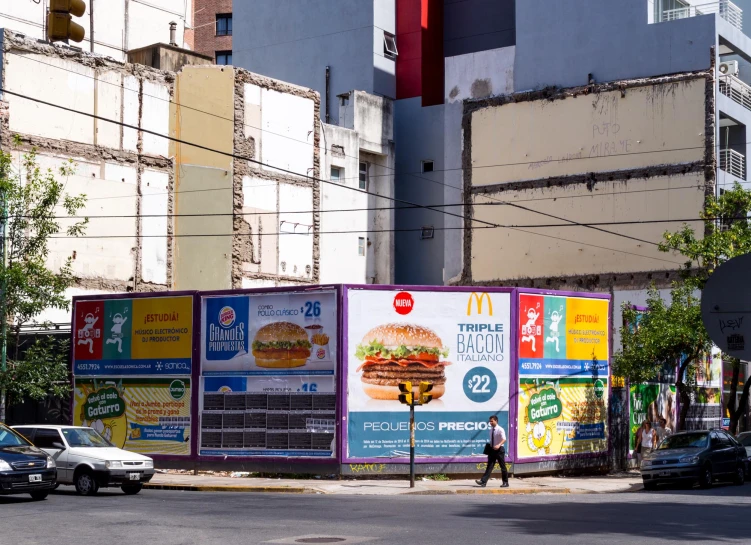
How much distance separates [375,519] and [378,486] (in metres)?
9.04

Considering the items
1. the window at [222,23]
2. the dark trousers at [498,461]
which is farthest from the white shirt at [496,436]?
the window at [222,23]

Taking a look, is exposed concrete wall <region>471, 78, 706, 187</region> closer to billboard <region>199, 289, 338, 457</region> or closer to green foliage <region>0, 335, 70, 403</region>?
billboard <region>199, 289, 338, 457</region>

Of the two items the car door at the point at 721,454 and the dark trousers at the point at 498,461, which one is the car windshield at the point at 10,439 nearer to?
the dark trousers at the point at 498,461

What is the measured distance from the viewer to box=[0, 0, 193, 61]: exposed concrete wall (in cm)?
4872

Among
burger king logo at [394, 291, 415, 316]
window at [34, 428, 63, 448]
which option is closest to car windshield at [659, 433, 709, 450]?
burger king logo at [394, 291, 415, 316]

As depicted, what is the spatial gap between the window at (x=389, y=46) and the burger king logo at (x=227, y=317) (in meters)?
26.2

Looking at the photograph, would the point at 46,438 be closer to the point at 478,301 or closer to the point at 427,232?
the point at 478,301

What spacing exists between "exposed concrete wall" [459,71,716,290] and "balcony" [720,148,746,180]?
135cm

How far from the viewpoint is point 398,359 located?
93.7 ft

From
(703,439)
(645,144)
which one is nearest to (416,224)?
(645,144)

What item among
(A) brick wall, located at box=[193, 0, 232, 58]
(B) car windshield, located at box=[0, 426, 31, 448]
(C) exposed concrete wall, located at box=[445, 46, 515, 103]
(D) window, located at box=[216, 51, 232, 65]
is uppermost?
(A) brick wall, located at box=[193, 0, 232, 58]

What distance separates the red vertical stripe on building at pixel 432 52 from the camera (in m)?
53.5

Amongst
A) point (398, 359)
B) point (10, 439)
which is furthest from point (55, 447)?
point (398, 359)

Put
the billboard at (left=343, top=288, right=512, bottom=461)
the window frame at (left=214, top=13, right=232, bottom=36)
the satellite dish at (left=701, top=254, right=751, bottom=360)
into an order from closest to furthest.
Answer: the satellite dish at (left=701, top=254, right=751, bottom=360)
the billboard at (left=343, top=288, right=512, bottom=461)
the window frame at (left=214, top=13, right=232, bottom=36)
